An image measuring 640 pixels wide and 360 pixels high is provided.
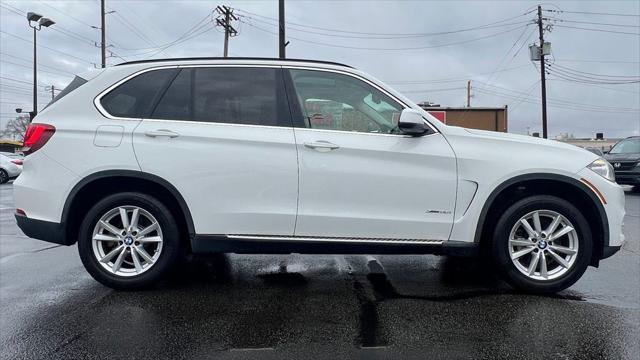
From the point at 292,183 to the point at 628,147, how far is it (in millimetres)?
14575

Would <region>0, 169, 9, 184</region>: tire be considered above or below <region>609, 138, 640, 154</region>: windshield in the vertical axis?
below

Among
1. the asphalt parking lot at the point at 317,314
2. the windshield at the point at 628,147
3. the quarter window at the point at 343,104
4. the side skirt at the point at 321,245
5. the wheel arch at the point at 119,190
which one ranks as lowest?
the asphalt parking lot at the point at 317,314

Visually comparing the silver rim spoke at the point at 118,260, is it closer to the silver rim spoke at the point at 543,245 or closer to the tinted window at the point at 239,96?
the tinted window at the point at 239,96

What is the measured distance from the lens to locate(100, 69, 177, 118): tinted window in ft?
12.7

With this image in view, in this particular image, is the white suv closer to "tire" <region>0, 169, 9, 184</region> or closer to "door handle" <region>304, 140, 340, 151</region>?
"door handle" <region>304, 140, 340, 151</region>

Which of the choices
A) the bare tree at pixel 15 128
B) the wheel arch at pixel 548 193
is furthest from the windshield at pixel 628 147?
the bare tree at pixel 15 128

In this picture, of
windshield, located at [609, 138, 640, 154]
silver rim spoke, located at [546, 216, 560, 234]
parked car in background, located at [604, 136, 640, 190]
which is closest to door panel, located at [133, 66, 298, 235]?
silver rim spoke, located at [546, 216, 560, 234]

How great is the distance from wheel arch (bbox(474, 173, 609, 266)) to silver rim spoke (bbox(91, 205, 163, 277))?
2.68 m

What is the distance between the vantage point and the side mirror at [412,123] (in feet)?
11.9

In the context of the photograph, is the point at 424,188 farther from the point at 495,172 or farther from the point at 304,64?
the point at 304,64

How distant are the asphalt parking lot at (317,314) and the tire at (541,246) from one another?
0.16 metres

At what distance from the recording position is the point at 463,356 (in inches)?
109

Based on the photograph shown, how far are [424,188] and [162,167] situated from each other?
83.5 inches

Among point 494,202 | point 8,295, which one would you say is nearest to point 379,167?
point 494,202
